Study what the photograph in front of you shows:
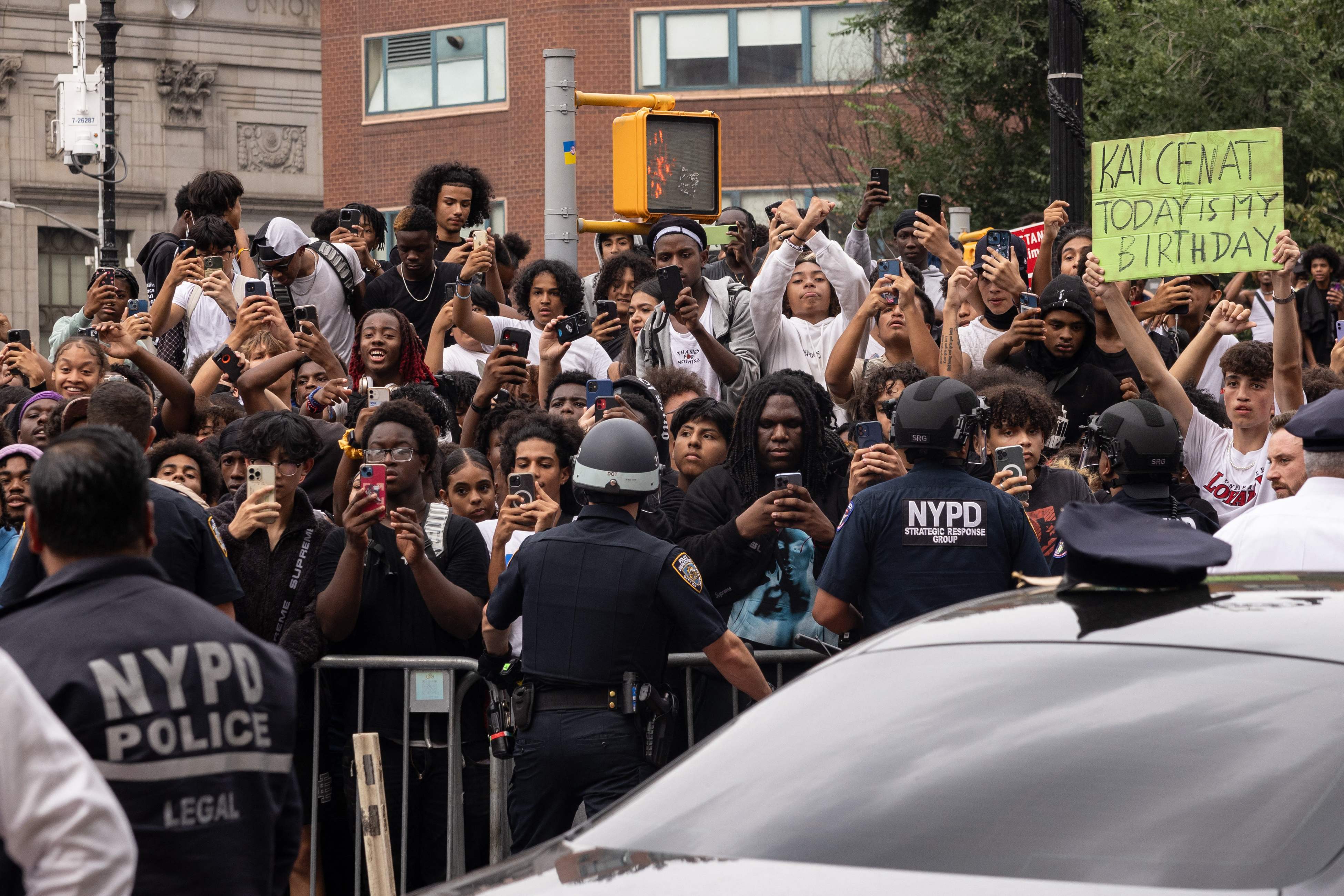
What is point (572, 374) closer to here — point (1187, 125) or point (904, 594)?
point (904, 594)

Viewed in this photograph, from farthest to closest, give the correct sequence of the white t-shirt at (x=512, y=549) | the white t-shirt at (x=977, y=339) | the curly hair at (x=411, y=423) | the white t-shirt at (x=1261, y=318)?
the white t-shirt at (x=1261, y=318) → the white t-shirt at (x=977, y=339) → the curly hair at (x=411, y=423) → the white t-shirt at (x=512, y=549)

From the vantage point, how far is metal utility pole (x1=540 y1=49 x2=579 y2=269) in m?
11.6

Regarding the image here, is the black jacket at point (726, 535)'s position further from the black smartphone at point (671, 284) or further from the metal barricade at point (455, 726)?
the black smartphone at point (671, 284)

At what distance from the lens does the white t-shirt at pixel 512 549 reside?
645 cm

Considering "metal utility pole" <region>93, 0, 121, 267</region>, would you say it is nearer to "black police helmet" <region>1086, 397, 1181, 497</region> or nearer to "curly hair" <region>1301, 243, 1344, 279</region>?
"curly hair" <region>1301, 243, 1344, 279</region>

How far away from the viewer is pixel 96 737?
336cm

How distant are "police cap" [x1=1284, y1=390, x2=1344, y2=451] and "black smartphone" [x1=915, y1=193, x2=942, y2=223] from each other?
14.5 ft

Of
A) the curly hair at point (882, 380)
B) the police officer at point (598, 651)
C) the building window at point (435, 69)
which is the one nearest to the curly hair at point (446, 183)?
the curly hair at point (882, 380)

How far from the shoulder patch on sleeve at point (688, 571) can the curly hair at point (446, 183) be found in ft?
19.1

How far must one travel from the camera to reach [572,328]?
9.05 meters

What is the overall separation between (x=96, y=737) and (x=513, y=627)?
10.9 feet

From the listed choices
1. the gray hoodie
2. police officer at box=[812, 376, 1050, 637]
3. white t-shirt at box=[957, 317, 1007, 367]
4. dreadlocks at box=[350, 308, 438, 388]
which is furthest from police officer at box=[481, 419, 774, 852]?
white t-shirt at box=[957, 317, 1007, 367]

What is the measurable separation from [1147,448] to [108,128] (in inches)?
801

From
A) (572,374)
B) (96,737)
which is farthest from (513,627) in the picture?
(96,737)
